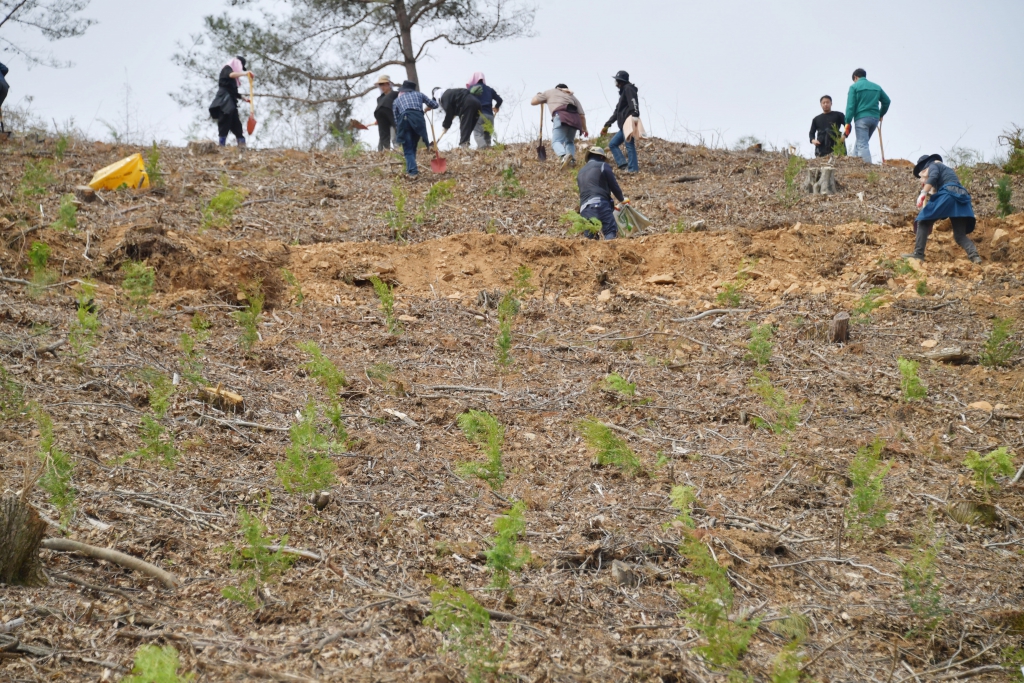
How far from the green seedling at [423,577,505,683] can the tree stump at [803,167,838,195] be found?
9161 mm

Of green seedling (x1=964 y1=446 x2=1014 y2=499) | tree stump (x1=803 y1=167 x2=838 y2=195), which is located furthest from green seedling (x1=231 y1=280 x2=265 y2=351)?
tree stump (x1=803 y1=167 x2=838 y2=195)

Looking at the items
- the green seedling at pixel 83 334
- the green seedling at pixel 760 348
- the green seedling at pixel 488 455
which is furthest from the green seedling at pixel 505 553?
the green seedling at pixel 760 348

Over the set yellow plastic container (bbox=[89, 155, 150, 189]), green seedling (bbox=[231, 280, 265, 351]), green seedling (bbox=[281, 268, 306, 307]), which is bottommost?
green seedling (bbox=[231, 280, 265, 351])

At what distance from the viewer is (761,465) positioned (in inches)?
181

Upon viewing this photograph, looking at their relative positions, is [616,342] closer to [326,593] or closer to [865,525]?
[865,525]

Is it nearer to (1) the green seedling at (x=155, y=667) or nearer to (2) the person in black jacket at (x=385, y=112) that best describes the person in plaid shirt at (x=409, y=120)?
(2) the person in black jacket at (x=385, y=112)

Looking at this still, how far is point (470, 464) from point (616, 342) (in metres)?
2.83

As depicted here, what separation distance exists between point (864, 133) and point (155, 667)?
12569mm

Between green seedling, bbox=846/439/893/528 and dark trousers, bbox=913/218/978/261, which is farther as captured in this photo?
dark trousers, bbox=913/218/978/261

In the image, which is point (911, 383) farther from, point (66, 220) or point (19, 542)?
point (66, 220)

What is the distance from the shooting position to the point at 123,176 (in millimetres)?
9289

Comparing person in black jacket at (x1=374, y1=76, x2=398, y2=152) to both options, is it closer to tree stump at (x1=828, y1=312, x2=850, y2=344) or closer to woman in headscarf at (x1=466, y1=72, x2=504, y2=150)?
woman in headscarf at (x1=466, y1=72, x2=504, y2=150)

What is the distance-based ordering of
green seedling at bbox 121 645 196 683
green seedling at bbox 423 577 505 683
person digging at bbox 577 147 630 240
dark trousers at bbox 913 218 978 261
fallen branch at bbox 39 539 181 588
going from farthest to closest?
person digging at bbox 577 147 630 240 → dark trousers at bbox 913 218 978 261 → fallen branch at bbox 39 539 181 588 → green seedling at bbox 423 577 505 683 → green seedling at bbox 121 645 196 683

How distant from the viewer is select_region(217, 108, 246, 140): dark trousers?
1236 centimetres
